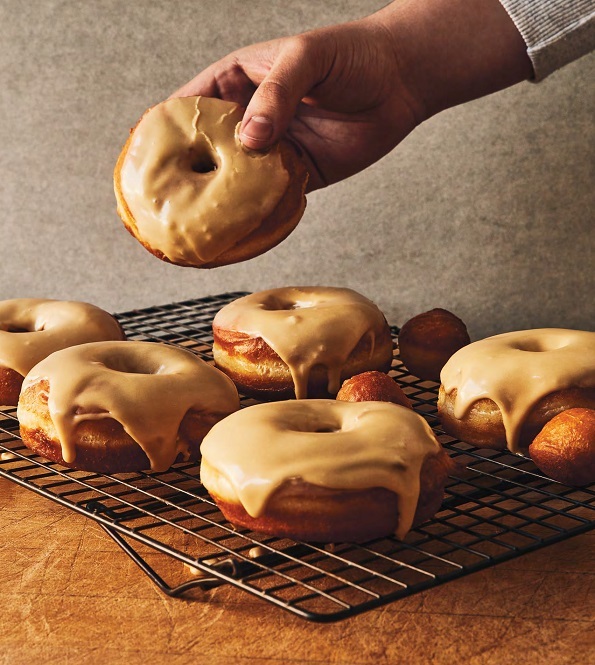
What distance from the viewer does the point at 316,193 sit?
304 cm

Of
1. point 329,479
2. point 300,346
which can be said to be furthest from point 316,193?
point 329,479

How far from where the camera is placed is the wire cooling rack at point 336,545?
3.96 feet

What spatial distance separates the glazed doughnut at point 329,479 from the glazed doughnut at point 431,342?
0.62 metres

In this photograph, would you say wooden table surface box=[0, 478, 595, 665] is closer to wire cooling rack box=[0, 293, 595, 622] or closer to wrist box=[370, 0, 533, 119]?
wire cooling rack box=[0, 293, 595, 622]

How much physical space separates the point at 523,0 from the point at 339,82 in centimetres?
44

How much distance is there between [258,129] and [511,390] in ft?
2.32

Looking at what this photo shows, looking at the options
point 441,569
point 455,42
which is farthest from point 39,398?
point 455,42

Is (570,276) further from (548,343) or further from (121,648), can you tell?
(121,648)

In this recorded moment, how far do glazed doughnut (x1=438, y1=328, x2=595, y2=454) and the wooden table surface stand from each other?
27 centimetres

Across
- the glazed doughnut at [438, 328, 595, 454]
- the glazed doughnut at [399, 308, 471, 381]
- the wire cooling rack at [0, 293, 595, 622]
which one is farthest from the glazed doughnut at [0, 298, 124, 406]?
the glazed doughnut at [438, 328, 595, 454]

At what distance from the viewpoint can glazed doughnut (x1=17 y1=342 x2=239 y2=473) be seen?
5.26 feet

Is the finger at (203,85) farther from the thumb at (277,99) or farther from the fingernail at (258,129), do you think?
the fingernail at (258,129)

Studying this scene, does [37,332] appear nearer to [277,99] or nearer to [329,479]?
[277,99]

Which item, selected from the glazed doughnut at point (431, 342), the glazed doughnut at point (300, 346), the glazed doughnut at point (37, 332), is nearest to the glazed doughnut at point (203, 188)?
the glazed doughnut at point (300, 346)
